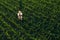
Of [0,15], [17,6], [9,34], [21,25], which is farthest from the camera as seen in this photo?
[17,6]

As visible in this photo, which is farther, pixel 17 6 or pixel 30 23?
pixel 17 6

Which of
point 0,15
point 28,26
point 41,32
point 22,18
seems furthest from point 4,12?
point 41,32

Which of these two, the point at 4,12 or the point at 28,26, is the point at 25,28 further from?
the point at 4,12

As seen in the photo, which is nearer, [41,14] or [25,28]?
[25,28]

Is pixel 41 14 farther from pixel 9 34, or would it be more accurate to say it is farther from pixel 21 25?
pixel 9 34

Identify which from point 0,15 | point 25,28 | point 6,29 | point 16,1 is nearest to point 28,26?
point 25,28

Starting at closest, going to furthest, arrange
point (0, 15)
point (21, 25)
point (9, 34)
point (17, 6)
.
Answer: point (9, 34) → point (21, 25) → point (0, 15) → point (17, 6)
